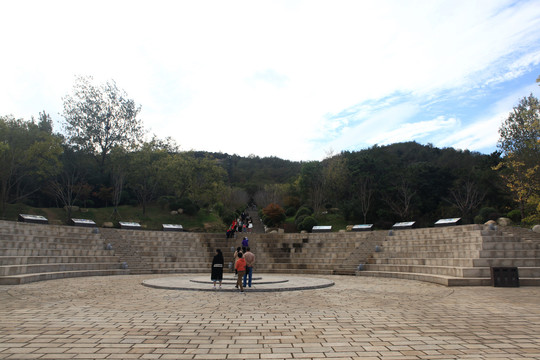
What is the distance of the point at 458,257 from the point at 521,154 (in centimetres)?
Result: 1683

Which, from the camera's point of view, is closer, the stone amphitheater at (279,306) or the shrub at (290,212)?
the stone amphitheater at (279,306)

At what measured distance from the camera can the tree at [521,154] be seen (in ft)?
74.2

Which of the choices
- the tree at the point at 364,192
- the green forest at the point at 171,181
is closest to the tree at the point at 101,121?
the green forest at the point at 171,181

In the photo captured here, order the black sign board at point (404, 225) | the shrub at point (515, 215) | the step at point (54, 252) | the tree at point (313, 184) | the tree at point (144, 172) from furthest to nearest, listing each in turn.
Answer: the tree at point (313, 184) < the tree at point (144, 172) < the shrub at point (515, 215) < the black sign board at point (404, 225) < the step at point (54, 252)

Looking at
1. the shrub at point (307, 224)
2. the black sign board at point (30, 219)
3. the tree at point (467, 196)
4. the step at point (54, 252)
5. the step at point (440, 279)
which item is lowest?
the step at point (440, 279)

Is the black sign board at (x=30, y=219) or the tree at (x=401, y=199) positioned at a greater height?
the tree at (x=401, y=199)

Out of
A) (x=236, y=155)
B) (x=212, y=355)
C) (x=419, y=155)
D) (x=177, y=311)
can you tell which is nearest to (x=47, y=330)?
(x=177, y=311)

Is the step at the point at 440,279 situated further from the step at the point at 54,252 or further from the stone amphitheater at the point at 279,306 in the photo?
the step at the point at 54,252

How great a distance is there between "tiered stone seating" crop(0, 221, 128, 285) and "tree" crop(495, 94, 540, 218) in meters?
23.9

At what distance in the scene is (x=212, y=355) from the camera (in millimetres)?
4625

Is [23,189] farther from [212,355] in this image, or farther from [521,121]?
A: [521,121]

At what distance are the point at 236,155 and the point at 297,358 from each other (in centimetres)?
9638

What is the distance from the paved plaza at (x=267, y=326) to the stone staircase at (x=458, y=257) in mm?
3130

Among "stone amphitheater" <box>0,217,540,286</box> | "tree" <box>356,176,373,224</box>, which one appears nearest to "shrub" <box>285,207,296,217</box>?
"tree" <box>356,176,373,224</box>
